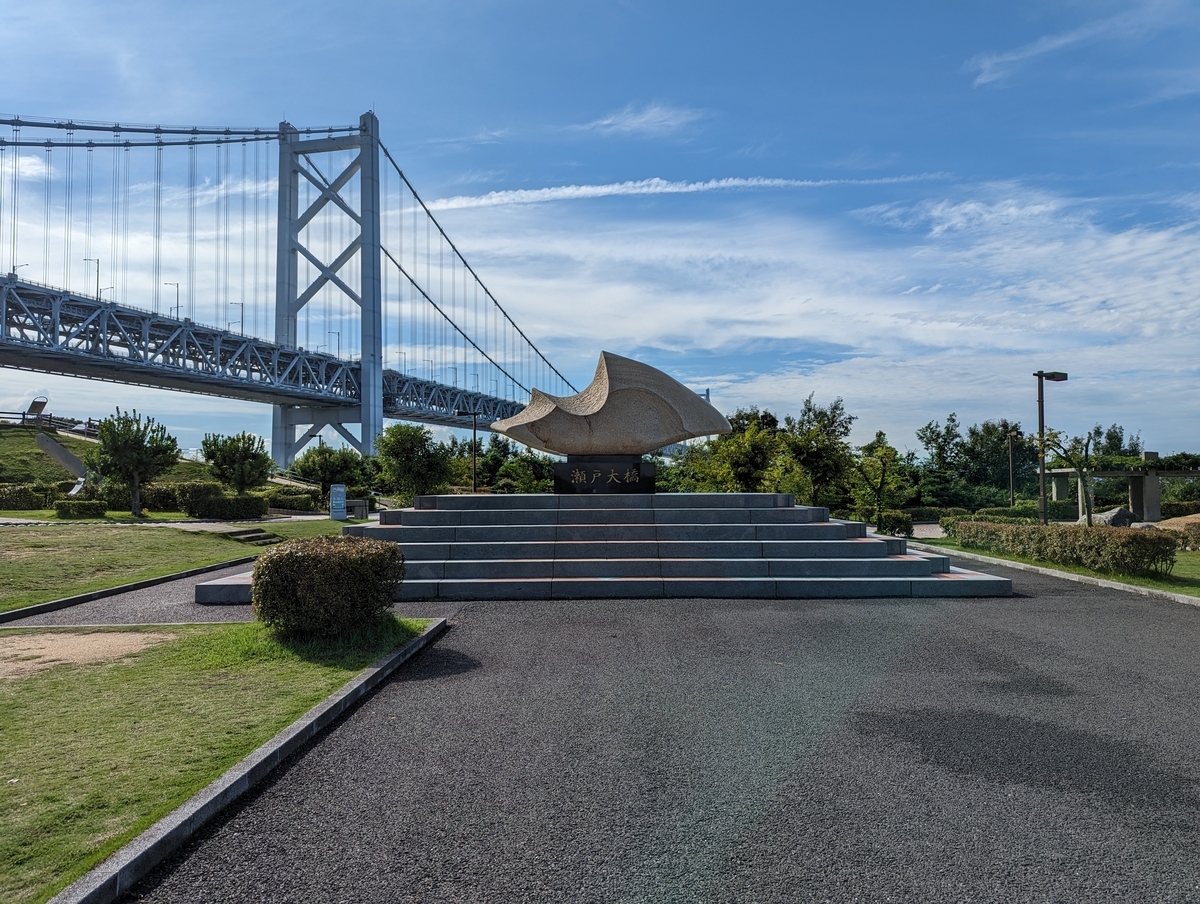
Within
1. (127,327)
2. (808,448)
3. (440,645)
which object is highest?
(127,327)

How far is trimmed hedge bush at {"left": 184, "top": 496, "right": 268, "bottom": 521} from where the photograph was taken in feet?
78.7

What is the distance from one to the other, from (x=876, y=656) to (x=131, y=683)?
5378 millimetres

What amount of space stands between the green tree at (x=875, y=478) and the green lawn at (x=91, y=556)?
15525 millimetres

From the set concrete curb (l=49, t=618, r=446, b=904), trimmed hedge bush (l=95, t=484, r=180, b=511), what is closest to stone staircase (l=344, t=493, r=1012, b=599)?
concrete curb (l=49, t=618, r=446, b=904)

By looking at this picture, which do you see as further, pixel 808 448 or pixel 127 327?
pixel 127 327

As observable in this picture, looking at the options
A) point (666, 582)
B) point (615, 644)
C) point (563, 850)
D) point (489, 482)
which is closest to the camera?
point (563, 850)

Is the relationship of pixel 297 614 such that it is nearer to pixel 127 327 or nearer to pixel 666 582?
pixel 666 582

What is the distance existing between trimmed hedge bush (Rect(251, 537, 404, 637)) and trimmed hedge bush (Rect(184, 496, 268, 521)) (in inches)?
774

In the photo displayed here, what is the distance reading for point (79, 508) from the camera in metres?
22.2

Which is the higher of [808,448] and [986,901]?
[808,448]

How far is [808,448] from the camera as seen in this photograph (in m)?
21.8

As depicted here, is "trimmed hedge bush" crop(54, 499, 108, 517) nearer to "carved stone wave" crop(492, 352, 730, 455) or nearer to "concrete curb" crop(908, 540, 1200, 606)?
"carved stone wave" crop(492, 352, 730, 455)

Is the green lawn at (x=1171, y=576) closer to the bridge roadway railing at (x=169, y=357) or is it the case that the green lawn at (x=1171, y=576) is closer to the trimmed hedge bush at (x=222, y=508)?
the trimmed hedge bush at (x=222, y=508)

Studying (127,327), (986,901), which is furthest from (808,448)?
(127,327)
